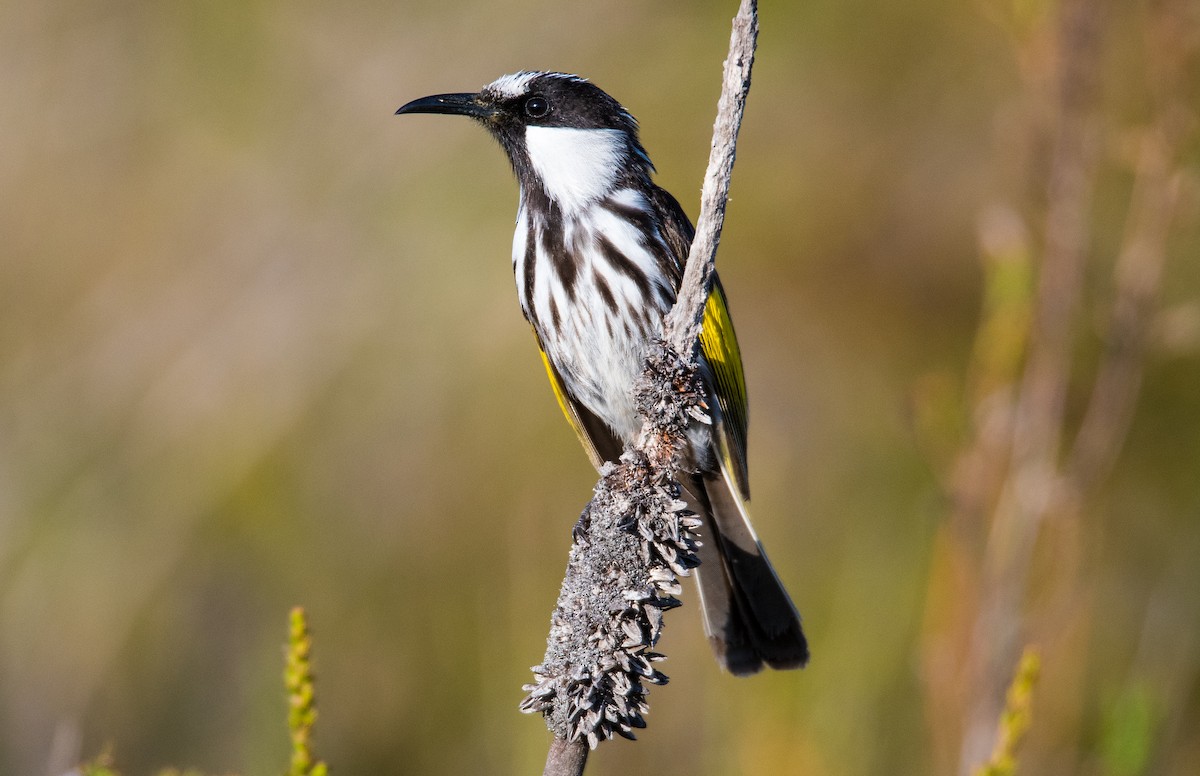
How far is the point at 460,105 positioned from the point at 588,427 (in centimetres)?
111

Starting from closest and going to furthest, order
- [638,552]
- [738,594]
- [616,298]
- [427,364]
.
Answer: [638,552]
[616,298]
[738,594]
[427,364]

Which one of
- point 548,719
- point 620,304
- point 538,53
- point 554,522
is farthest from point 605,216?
point 538,53

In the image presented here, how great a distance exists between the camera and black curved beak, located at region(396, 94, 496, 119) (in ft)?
12.4

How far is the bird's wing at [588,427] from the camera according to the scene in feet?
12.6

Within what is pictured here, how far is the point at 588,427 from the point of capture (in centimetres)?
394

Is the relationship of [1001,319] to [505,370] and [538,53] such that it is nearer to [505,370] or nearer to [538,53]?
[505,370]

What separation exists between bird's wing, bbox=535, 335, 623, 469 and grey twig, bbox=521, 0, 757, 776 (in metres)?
1.36

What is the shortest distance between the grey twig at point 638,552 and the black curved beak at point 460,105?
1601mm

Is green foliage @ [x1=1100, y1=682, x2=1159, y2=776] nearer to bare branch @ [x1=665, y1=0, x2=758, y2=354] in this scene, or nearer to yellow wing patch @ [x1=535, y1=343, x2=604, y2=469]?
bare branch @ [x1=665, y1=0, x2=758, y2=354]

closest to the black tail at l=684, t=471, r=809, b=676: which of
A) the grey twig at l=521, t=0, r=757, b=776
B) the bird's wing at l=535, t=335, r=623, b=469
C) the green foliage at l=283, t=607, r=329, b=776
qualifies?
the bird's wing at l=535, t=335, r=623, b=469

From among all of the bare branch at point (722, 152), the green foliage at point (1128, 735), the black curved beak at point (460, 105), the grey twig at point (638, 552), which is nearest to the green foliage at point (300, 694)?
the grey twig at point (638, 552)

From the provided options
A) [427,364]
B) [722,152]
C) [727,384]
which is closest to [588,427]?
[727,384]

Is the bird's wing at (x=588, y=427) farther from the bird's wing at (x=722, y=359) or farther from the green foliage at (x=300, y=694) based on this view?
the green foliage at (x=300, y=694)

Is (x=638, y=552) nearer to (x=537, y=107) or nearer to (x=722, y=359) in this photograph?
(x=722, y=359)
